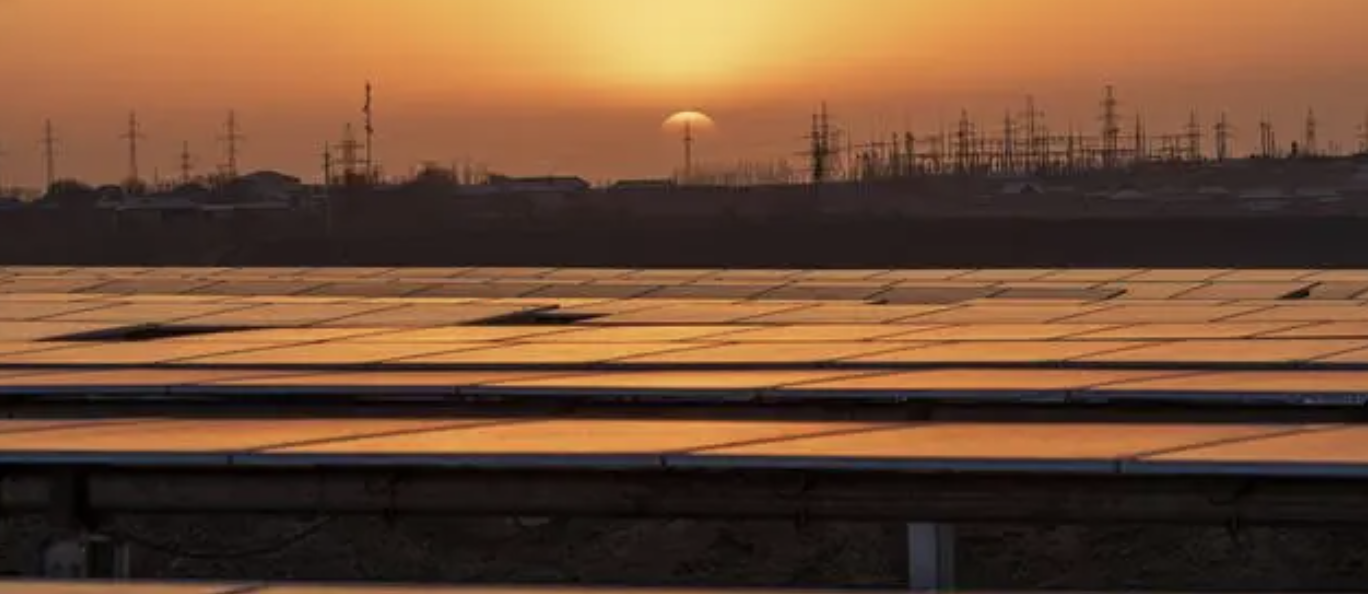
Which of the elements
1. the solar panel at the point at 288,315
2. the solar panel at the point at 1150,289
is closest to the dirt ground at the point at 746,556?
the solar panel at the point at 288,315

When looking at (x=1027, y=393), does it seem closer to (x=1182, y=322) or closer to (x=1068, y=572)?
(x=1068, y=572)

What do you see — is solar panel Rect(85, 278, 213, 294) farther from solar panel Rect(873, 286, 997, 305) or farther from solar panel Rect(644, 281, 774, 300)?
solar panel Rect(873, 286, 997, 305)

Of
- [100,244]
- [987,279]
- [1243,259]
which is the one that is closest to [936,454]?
[987,279]

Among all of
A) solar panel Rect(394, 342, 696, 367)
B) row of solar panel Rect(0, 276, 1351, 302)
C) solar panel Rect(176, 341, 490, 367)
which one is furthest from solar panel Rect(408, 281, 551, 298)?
solar panel Rect(394, 342, 696, 367)

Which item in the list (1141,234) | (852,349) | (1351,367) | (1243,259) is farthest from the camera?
(1141,234)

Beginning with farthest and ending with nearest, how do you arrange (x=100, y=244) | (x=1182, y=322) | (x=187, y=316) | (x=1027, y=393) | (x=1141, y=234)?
(x=100, y=244) → (x=1141, y=234) → (x=187, y=316) → (x=1182, y=322) → (x=1027, y=393)

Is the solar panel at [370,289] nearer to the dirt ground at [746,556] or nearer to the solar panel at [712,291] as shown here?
the solar panel at [712,291]

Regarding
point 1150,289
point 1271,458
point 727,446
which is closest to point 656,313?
point 1150,289

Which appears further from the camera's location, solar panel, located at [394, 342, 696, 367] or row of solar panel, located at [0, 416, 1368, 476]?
solar panel, located at [394, 342, 696, 367]
